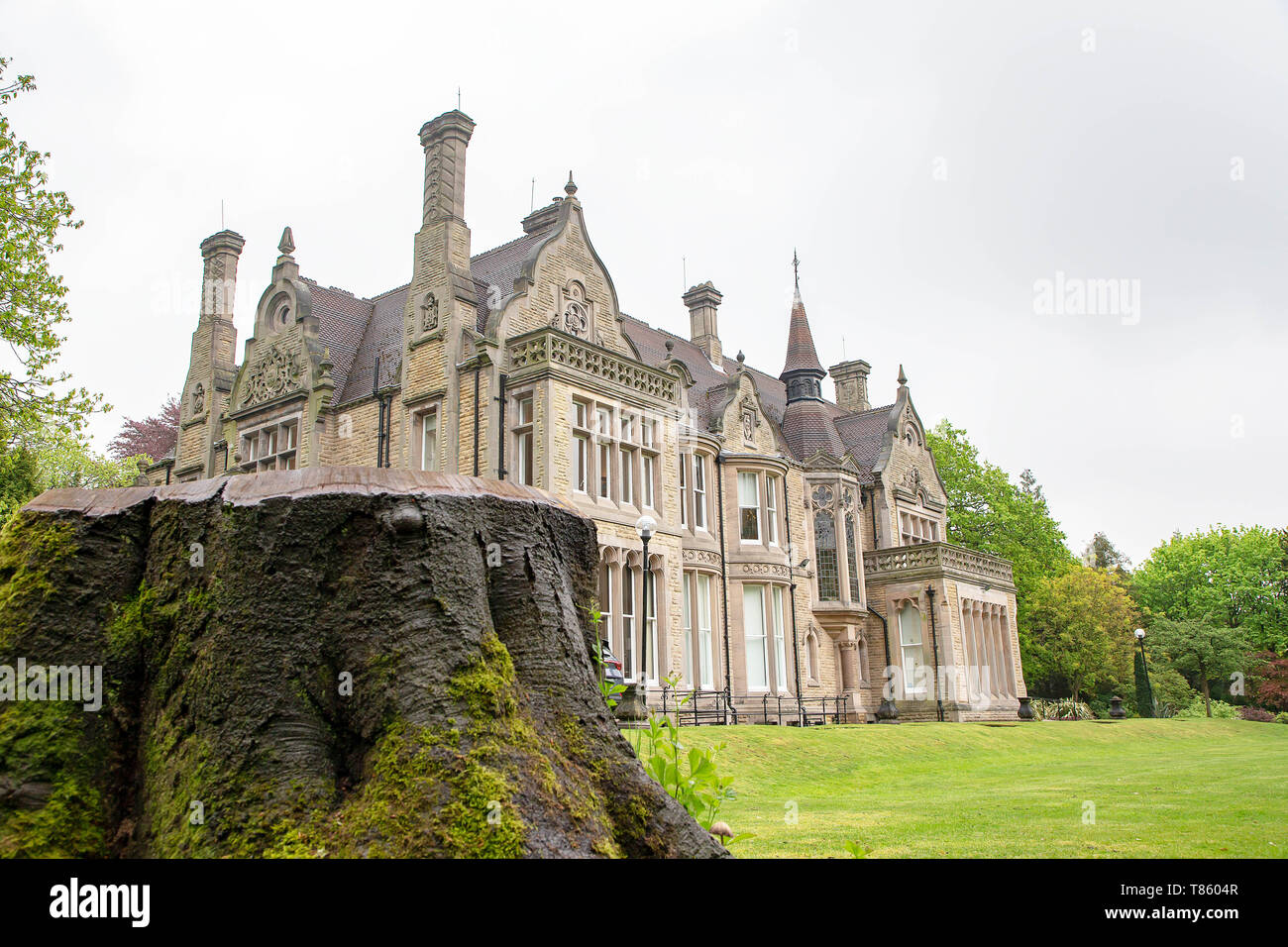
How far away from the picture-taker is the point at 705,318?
41.1 meters

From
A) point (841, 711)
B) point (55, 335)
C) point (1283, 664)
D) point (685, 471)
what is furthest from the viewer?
point (1283, 664)

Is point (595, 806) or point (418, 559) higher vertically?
point (418, 559)

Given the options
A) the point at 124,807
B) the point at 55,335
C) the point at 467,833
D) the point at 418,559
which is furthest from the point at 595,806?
the point at 55,335

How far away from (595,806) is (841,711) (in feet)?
104

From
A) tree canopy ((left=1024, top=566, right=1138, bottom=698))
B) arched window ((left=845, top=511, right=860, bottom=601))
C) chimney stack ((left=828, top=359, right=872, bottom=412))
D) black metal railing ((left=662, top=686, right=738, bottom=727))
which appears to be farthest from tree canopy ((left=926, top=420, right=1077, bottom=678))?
black metal railing ((left=662, top=686, right=738, bottom=727))

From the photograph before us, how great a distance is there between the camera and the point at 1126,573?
83125mm

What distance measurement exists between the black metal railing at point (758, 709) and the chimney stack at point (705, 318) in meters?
14.0

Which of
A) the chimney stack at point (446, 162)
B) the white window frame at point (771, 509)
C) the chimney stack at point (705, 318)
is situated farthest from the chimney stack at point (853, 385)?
the chimney stack at point (446, 162)

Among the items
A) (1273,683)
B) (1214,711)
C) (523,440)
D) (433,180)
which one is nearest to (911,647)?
(523,440)

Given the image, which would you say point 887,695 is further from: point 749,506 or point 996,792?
point 996,792

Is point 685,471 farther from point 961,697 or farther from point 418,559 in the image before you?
point 418,559

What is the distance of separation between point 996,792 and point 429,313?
1759 centimetres

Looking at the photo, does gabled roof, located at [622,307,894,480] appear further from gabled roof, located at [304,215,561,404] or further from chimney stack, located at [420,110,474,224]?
chimney stack, located at [420,110,474,224]

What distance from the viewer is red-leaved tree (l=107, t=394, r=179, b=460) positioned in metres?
44.2
